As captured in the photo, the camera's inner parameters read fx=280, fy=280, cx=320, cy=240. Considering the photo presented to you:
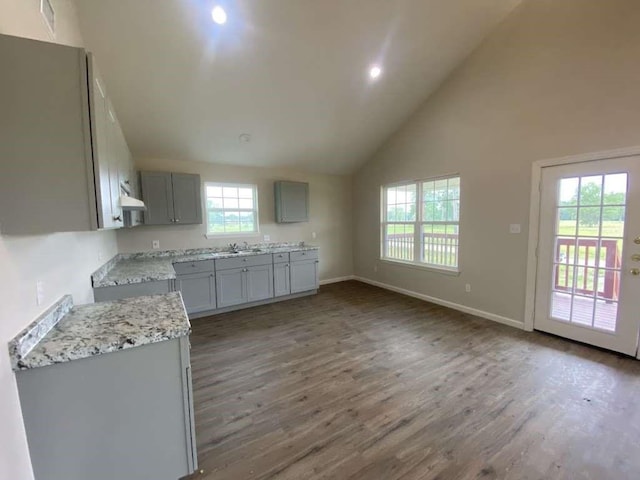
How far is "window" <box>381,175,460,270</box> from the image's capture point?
169 inches

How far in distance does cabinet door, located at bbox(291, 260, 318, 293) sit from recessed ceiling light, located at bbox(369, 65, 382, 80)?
3066 mm

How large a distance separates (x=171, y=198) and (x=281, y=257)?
1.90 metres

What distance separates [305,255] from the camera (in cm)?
507

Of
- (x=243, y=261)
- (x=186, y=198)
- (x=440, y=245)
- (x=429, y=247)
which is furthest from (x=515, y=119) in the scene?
(x=186, y=198)

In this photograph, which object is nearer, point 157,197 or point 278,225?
point 157,197

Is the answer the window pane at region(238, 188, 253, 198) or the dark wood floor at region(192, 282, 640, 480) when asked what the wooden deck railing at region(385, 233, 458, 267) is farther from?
the window pane at region(238, 188, 253, 198)

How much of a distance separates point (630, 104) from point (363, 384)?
355 cm

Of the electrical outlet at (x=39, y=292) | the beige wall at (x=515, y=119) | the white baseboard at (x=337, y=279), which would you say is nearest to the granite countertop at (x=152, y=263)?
the white baseboard at (x=337, y=279)

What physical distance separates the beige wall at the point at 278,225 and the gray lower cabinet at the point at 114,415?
334cm

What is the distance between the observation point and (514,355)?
2.83 metres

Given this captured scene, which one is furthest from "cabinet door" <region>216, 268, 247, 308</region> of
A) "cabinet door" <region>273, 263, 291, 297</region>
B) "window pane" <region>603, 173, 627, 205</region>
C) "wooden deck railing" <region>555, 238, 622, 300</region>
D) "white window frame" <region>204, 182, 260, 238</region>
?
"window pane" <region>603, 173, 627, 205</region>

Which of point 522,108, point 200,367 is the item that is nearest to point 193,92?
point 200,367

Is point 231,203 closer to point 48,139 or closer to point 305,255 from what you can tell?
point 305,255

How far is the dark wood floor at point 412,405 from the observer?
164 cm
